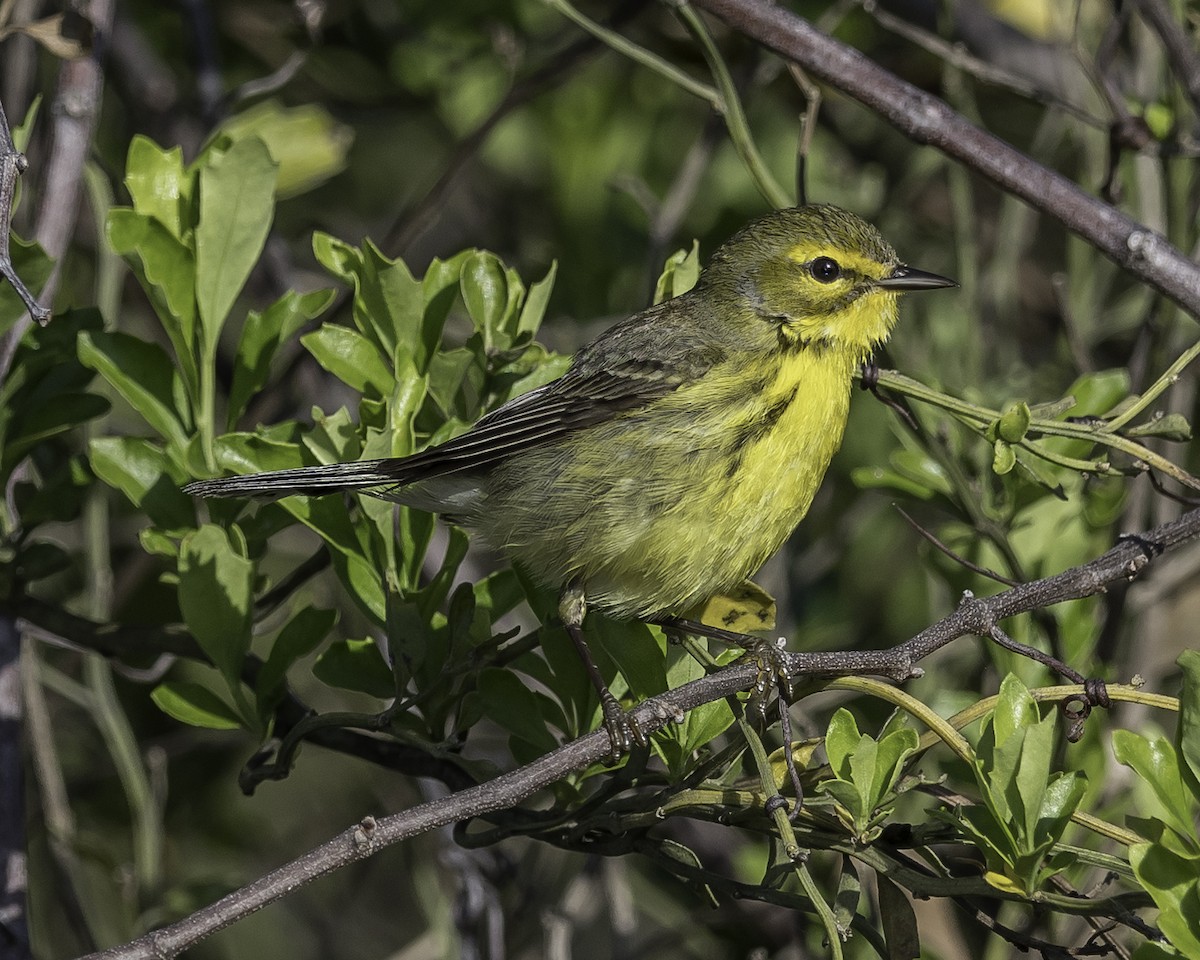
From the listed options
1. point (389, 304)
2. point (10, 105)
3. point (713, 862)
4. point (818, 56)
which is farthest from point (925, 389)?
point (10, 105)

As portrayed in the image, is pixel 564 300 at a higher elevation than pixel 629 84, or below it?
below

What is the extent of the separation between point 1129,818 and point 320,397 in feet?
11.0

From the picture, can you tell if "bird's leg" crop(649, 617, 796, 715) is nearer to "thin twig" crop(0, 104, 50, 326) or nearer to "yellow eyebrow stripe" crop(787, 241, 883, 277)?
"yellow eyebrow stripe" crop(787, 241, 883, 277)

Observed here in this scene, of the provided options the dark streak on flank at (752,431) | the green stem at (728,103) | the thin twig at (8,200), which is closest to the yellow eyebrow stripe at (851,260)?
the green stem at (728,103)

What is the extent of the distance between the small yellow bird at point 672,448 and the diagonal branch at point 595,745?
67cm

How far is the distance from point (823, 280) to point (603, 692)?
4.85 ft

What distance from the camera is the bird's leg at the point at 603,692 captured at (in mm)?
2523

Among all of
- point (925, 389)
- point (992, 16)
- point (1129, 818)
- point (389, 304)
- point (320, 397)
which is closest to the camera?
point (1129, 818)

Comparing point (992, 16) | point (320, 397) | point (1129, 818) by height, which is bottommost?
point (320, 397)

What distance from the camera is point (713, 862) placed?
15.4 feet

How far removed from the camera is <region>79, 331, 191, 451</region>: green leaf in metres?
3.15

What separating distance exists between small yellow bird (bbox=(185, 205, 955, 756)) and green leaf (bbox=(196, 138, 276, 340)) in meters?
0.44

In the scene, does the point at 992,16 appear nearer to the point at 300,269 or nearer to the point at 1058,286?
the point at 1058,286

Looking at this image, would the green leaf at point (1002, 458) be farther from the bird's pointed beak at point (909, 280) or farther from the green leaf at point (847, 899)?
the bird's pointed beak at point (909, 280)
